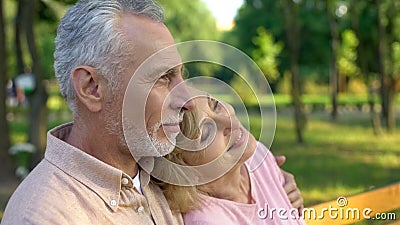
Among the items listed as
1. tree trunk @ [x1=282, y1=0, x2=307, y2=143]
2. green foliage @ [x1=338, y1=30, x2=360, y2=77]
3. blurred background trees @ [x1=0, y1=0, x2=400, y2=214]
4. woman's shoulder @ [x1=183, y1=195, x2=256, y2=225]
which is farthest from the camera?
green foliage @ [x1=338, y1=30, x2=360, y2=77]

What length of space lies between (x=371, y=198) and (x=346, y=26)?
3145 cm

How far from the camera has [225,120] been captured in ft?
6.74

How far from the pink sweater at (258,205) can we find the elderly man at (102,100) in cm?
38

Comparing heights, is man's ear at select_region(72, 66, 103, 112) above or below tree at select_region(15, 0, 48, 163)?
below

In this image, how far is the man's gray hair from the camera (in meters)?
1.63

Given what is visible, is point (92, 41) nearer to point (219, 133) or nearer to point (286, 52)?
point (219, 133)

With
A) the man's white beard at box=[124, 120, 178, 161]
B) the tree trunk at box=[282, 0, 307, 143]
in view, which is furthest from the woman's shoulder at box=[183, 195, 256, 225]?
the tree trunk at box=[282, 0, 307, 143]

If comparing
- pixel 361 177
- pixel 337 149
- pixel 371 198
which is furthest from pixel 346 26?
pixel 371 198

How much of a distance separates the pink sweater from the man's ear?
1.77 feet
